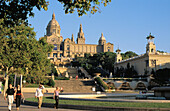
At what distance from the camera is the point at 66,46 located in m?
161

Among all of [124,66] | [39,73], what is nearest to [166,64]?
[124,66]

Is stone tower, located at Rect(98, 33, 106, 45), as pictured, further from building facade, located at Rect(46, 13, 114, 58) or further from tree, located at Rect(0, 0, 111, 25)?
tree, located at Rect(0, 0, 111, 25)

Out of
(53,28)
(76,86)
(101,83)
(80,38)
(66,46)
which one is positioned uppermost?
(53,28)

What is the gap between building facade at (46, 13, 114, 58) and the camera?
159625mm

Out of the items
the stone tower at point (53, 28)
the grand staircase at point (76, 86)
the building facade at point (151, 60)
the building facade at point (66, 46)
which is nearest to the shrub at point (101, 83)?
the grand staircase at point (76, 86)

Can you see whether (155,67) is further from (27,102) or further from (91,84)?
(27,102)

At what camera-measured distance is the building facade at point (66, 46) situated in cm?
15962

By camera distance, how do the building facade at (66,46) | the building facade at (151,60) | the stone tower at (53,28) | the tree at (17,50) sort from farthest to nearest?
the stone tower at (53,28)
the building facade at (66,46)
the building facade at (151,60)
the tree at (17,50)

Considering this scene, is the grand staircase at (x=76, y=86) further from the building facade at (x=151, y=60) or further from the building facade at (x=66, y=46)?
the building facade at (x=66, y=46)

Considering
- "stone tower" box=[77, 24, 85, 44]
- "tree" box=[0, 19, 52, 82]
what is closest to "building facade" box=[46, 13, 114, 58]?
"stone tower" box=[77, 24, 85, 44]

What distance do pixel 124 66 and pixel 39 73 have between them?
4661cm

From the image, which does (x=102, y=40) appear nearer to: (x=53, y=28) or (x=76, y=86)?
(x=53, y=28)

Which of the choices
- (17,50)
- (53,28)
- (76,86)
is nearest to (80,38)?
(53,28)

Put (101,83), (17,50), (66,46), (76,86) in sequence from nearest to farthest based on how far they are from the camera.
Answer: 1. (17,50)
2. (101,83)
3. (76,86)
4. (66,46)
